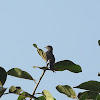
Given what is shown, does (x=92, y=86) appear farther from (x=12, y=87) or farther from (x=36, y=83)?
(x=12, y=87)

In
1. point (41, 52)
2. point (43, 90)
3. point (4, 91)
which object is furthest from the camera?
point (41, 52)

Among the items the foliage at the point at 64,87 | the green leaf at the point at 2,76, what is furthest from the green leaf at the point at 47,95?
the green leaf at the point at 2,76

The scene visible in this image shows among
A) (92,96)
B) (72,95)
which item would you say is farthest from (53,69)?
(92,96)

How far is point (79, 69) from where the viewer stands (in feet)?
7.18

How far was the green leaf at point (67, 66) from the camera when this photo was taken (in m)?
2.13

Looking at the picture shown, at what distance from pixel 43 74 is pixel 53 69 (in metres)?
0.11

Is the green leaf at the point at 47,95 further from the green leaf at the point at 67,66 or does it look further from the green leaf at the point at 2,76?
the green leaf at the point at 2,76

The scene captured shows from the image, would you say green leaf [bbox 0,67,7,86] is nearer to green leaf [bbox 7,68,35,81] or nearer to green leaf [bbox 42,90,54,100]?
green leaf [bbox 7,68,35,81]

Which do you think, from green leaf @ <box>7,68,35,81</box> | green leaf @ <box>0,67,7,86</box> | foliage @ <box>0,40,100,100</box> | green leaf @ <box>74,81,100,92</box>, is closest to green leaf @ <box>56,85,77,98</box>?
foliage @ <box>0,40,100,100</box>

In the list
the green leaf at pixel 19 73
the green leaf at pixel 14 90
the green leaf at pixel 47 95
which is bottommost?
the green leaf at pixel 47 95

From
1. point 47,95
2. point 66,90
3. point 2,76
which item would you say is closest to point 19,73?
point 2,76

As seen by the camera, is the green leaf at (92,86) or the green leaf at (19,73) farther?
the green leaf at (19,73)

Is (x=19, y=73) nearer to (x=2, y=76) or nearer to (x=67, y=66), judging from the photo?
(x=2, y=76)

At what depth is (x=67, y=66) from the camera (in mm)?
2152
